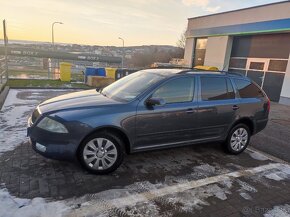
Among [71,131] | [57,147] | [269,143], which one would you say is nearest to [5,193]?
[57,147]

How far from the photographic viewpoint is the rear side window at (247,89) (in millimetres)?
5281

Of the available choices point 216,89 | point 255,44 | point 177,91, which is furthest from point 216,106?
point 255,44

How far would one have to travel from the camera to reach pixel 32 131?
12.7ft

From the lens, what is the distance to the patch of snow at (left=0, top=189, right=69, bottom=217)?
2.88 metres

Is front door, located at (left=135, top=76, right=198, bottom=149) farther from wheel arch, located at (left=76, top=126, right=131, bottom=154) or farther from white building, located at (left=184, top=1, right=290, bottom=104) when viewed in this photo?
white building, located at (left=184, top=1, right=290, bottom=104)

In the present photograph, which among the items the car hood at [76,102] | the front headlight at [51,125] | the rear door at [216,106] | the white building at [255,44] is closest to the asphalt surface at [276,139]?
the rear door at [216,106]

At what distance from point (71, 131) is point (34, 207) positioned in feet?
3.53

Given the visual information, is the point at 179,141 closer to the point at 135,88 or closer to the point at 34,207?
the point at 135,88

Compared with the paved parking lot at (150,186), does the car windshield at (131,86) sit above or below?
above

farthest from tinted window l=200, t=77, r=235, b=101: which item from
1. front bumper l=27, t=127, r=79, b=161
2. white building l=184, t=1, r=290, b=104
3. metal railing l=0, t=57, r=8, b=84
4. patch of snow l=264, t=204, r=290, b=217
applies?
white building l=184, t=1, r=290, b=104

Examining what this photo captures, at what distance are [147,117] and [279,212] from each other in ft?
7.44

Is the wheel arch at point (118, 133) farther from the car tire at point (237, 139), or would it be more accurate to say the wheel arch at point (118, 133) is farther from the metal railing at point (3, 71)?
the metal railing at point (3, 71)

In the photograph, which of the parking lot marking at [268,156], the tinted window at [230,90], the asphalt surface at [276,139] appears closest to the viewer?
the tinted window at [230,90]

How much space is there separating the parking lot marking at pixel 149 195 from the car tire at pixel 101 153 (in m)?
0.70
